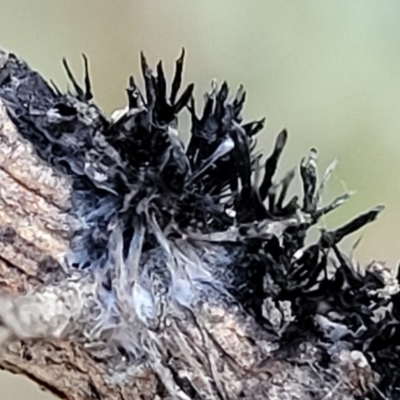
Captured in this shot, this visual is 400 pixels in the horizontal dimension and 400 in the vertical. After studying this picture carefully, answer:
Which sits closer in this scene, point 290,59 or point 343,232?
point 343,232

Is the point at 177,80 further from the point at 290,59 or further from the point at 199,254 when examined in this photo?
the point at 290,59

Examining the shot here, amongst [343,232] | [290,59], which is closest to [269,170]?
[343,232]

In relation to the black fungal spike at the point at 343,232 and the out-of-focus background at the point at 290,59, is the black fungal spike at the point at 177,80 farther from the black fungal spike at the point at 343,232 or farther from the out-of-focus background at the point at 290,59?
the out-of-focus background at the point at 290,59

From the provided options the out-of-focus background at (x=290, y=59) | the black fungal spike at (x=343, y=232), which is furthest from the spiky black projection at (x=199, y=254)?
the out-of-focus background at (x=290, y=59)

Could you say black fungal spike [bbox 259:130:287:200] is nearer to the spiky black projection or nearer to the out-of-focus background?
the spiky black projection

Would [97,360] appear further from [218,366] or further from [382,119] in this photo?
[382,119]

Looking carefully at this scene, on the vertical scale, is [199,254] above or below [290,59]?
below
